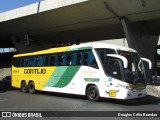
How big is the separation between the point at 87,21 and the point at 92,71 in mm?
17324

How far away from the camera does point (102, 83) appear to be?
15.8 m

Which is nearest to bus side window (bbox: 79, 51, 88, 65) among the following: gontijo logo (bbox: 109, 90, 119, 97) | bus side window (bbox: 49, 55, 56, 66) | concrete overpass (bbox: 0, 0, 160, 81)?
gontijo logo (bbox: 109, 90, 119, 97)

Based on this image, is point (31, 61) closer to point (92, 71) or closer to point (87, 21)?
point (92, 71)

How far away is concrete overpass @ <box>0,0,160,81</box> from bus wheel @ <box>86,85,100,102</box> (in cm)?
1184

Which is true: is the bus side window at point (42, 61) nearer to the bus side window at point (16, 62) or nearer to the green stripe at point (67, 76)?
the green stripe at point (67, 76)

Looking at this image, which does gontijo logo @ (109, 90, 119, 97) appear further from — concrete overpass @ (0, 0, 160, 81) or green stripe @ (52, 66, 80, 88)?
concrete overpass @ (0, 0, 160, 81)

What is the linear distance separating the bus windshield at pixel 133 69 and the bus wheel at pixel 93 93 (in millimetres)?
1887

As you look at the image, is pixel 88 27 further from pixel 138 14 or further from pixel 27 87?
pixel 27 87

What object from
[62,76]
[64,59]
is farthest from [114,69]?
[62,76]

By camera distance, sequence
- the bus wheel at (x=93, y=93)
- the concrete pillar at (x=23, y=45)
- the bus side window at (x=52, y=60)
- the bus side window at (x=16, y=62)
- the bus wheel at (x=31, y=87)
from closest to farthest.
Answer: the bus wheel at (x=93, y=93)
the bus side window at (x=52, y=60)
the bus wheel at (x=31, y=87)
the bus side window at (x=16, y=62)
the concrete pillar at (x=23, y=45)

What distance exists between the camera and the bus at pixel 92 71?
15.2 m

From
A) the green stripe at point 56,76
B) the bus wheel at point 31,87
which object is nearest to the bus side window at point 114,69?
the green stripe at point 56,76

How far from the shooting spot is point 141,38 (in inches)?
1353

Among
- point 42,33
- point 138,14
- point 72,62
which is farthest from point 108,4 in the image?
point 42,33
